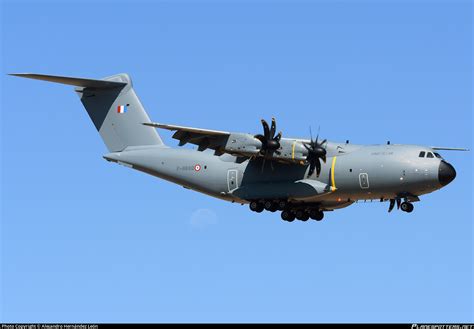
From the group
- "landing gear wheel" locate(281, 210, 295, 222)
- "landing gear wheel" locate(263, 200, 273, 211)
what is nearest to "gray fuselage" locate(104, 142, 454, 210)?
"landing gear wheel" locate(263, 200, 273, 211)

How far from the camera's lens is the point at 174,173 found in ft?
119

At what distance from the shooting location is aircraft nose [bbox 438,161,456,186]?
105 ft

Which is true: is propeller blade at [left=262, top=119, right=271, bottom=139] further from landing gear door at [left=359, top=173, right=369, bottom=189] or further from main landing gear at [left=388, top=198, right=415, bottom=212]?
main landing gear at [left=388, top=198, right=415, bottom=212]

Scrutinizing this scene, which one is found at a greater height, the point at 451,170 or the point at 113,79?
the point at 113,79

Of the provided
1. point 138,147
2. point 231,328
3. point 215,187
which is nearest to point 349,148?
point 215,187

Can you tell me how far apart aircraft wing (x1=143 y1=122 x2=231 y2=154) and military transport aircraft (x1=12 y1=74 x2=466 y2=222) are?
3cm

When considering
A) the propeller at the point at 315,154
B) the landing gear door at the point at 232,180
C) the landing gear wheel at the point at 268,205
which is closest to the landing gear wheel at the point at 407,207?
the propeller at the point at 315,154

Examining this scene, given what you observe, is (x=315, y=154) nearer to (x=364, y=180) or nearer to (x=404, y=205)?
(x=364, y=180)

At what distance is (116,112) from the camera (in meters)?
37.9

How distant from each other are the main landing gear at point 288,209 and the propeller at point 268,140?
2000mm

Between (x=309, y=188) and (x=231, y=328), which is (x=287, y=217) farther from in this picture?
(x=231, y=328)

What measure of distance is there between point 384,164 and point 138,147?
9.54m

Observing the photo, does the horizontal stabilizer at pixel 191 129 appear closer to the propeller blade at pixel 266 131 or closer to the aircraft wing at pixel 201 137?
the aircraft wing at pixel 201 137

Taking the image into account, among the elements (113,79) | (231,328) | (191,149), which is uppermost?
(113,79)
